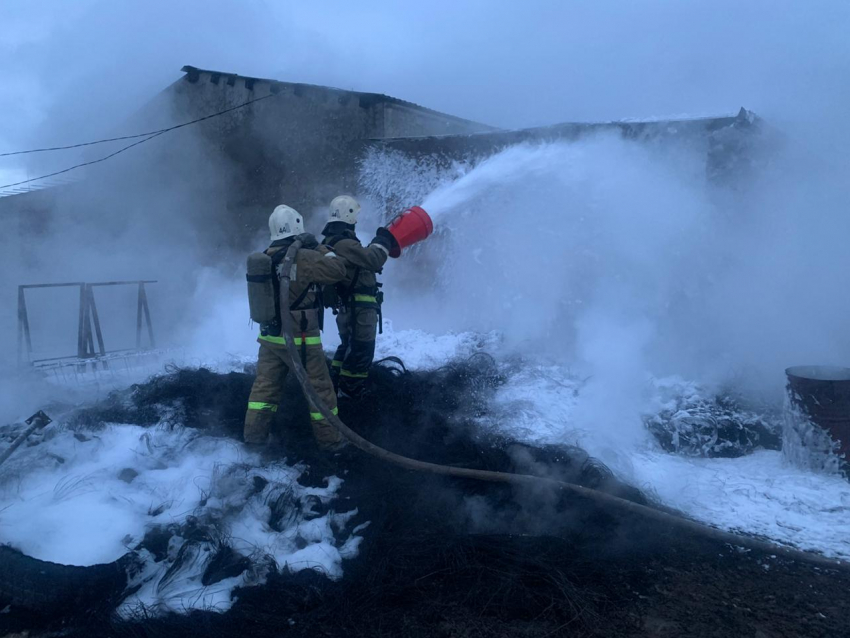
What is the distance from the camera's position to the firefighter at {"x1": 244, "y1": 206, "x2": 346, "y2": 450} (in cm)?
452

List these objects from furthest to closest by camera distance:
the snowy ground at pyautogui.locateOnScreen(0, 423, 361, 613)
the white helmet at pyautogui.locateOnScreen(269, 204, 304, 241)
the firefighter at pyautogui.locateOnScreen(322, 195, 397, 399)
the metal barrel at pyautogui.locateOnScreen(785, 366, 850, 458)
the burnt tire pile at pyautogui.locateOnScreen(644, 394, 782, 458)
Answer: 1. the firefighter at pyautogui.locateOnScreen(322, 195, 397, 399)
2. the burnt tire pile at pyautogui.locateOnScreen(644, 394, 782, 458)
3. the white helmet at pyautogui.locateOnScreen(269, 204, 304, 241)
4. the metal barrel at pyautogui.locateOnScreen(785, 366, 850, 458)
5. the snowy ground at pyautogui.locateOnScreen(0, 423, 361, 613)

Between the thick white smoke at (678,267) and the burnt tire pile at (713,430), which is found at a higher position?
the thick white smoke at (678,267)

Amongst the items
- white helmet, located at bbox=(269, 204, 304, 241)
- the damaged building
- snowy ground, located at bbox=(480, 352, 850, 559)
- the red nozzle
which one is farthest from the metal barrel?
the damaged building

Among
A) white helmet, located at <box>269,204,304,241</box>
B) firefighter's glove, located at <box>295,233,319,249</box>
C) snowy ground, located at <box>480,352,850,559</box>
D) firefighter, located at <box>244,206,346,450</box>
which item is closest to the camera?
snowy ground, located at <box>480,352,850,559</box>

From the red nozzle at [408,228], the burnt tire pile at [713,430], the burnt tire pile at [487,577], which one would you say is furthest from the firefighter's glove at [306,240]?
the burnt tire pile at [713,430]

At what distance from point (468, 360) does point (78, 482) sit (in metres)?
4.14

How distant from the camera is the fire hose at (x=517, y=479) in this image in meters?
3.46

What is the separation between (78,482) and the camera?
3682 mm

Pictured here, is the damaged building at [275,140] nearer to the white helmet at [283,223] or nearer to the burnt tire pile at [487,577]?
the white helmet at [283,223]

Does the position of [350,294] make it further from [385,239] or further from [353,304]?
[385,239]

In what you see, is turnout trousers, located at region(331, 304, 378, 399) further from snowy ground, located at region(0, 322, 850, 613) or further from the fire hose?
snowy ground, located at region(0, 322, 850, 613)

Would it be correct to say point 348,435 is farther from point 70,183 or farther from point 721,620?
point 70,183

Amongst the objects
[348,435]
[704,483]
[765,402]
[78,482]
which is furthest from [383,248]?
A: [765,402]

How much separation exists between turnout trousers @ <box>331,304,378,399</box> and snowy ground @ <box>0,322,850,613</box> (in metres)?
1.39
